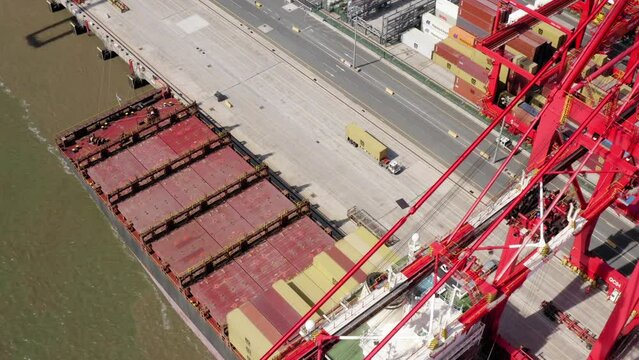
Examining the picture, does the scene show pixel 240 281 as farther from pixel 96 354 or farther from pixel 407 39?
pixel 407 39

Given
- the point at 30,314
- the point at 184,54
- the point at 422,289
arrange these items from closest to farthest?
the point at 422,289 → the point at 30,314 → the point at 184,54

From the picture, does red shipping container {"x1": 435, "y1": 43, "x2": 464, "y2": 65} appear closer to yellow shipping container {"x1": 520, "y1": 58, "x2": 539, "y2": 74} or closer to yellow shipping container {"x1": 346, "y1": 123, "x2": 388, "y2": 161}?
yellow shipping container {"x1": 520, "y1": 58, "x2": 539, "y2": 74}

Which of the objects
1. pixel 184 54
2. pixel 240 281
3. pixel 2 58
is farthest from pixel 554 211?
pixel 2 58

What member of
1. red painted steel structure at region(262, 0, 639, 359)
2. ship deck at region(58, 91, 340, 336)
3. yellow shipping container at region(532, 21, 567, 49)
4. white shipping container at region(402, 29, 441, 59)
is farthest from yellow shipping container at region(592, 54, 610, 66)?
ship deck at region(58, 91, 340, 336)

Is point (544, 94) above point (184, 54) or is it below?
below

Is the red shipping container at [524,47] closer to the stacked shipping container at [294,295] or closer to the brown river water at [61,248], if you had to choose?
the stacked shipping container at [294,295]

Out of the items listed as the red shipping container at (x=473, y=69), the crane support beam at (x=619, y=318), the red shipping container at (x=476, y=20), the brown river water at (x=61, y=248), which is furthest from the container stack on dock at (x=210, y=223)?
the red shipping container at (x=476, y=20)
